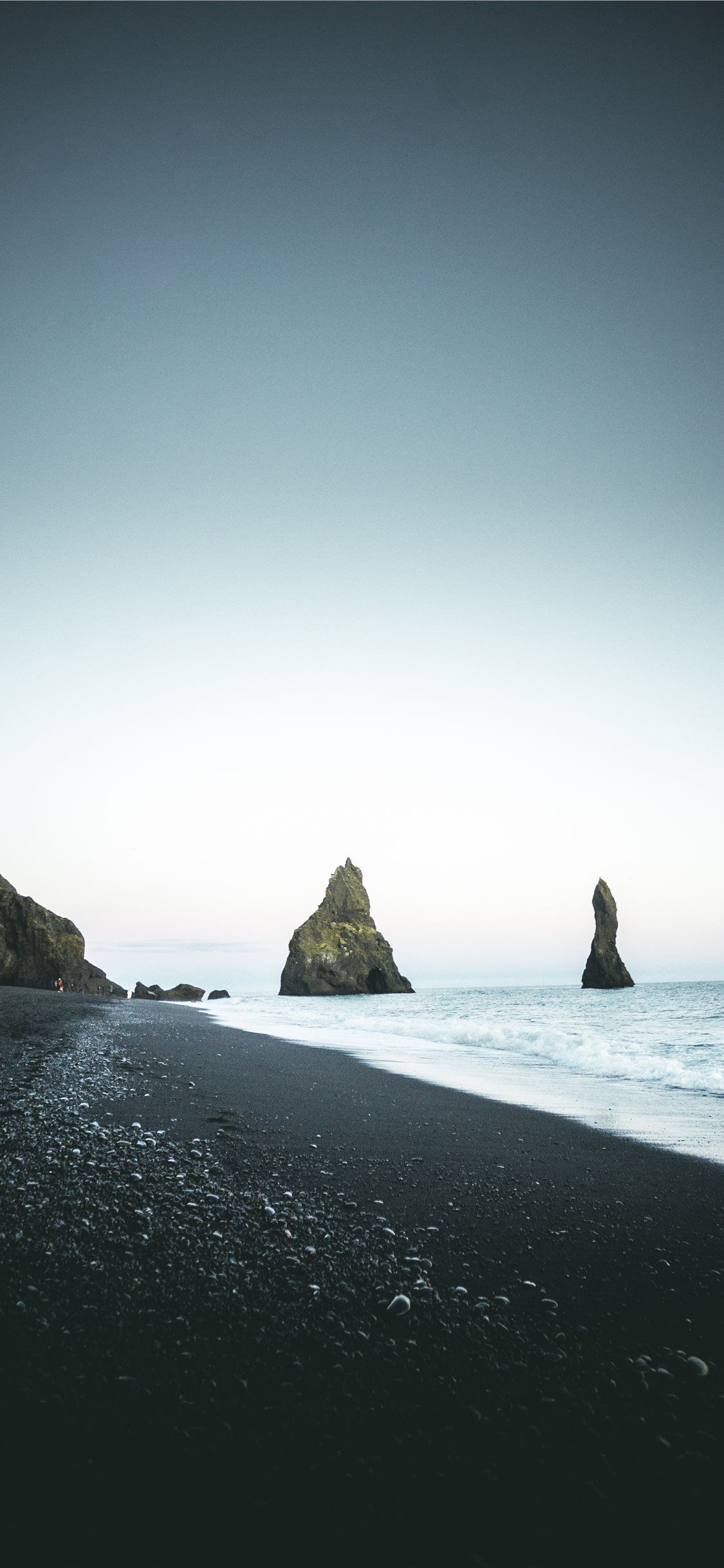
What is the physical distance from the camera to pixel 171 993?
64875 millimetres

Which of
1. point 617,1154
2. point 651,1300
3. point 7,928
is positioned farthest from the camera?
point 7,928

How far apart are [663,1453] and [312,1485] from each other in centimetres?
108

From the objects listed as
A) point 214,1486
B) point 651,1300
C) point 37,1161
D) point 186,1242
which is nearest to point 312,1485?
point 214,1486

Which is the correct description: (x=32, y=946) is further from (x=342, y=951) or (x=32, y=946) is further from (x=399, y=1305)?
(x=399, y=1305)

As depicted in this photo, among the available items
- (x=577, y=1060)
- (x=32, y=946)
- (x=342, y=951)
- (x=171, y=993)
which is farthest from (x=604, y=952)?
(x=577, y=1060)

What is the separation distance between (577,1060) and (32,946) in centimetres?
3789

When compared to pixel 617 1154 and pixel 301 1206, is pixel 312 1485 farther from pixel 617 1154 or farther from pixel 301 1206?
pixel 617 1154

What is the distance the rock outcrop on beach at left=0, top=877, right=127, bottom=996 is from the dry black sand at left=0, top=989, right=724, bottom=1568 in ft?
133

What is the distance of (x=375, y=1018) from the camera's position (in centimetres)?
2864

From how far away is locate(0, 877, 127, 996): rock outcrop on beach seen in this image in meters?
39.6

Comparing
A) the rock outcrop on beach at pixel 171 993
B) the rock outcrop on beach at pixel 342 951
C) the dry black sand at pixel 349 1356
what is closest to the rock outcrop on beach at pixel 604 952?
the rock outcrop on beach at pixel 342 951

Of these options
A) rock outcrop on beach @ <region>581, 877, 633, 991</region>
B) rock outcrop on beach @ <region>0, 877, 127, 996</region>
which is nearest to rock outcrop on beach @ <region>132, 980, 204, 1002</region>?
rock outcrop on beach @ <region>0, 877, 127, 996</region>

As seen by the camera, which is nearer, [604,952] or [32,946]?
[32,946]

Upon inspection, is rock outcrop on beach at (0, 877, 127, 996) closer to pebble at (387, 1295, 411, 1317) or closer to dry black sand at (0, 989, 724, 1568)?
dry black sand at (0, 989, 724, 1568)
